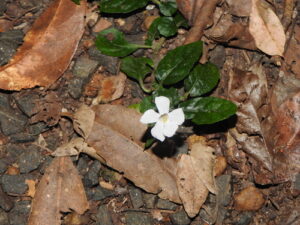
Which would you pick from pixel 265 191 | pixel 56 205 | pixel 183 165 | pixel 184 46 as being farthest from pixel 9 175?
pixel 265 191

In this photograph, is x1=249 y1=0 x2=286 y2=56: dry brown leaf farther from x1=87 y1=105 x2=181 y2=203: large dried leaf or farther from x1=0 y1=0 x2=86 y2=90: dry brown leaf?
x1=0 y1=0 x2=86 y2=90: dry brown leaf

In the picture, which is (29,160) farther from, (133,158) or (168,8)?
(168,8)

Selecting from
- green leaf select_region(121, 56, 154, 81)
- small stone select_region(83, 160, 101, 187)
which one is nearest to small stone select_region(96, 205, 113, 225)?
small stone select_region(83, 160, 101, 187)

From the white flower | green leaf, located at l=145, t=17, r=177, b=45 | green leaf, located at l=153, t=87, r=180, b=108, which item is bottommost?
green leaf, located at l=153, t=87, r=180, b=108

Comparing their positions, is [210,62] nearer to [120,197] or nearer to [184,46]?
[184,46]

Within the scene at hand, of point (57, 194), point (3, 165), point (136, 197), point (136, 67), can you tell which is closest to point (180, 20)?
point (136, 67)

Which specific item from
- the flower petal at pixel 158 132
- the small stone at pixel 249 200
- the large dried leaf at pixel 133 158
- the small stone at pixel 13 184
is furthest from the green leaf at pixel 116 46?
the small stone at pixel 249 200

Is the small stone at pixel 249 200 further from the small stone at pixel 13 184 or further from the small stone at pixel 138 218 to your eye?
the small stone at pixel 13 184
